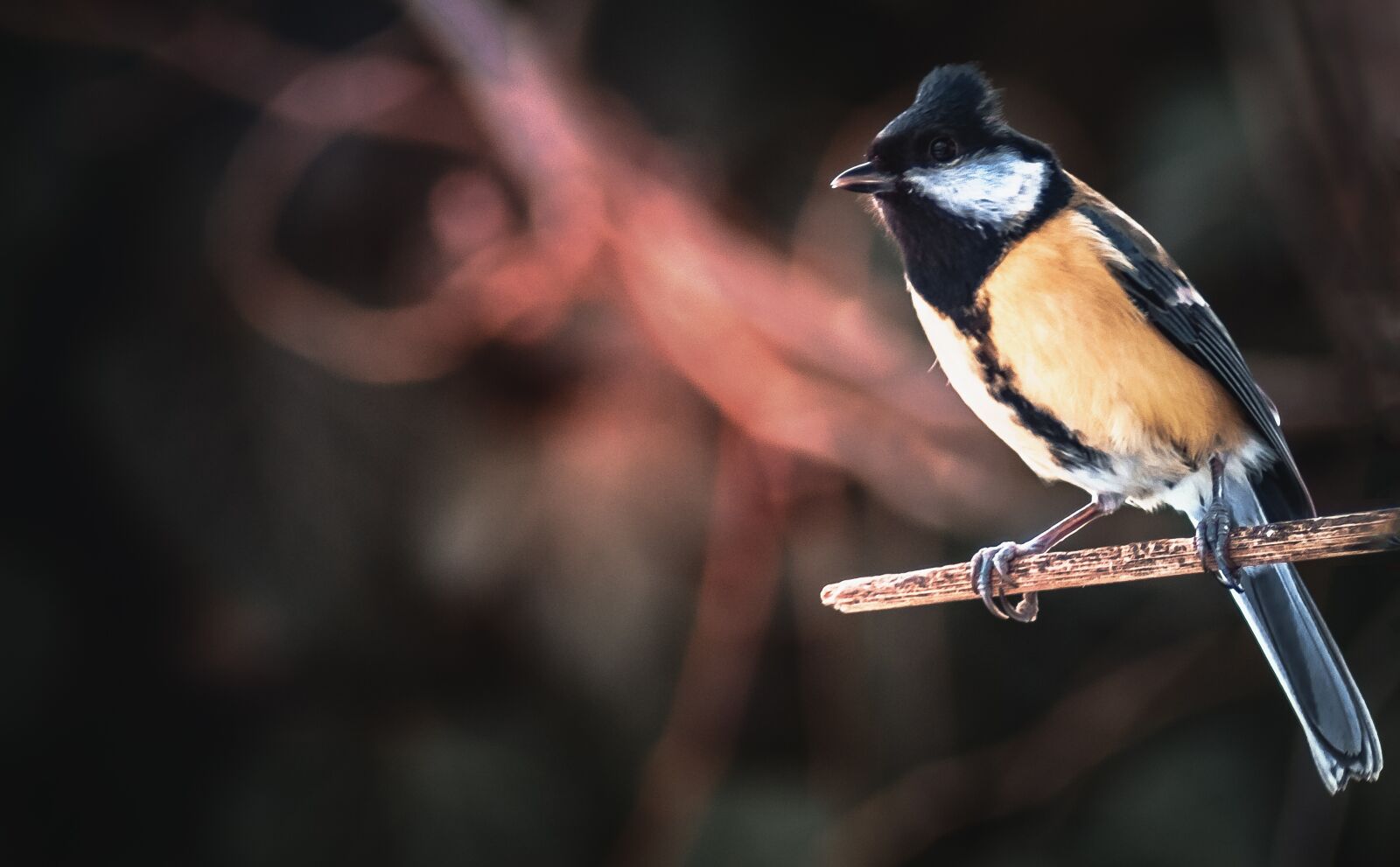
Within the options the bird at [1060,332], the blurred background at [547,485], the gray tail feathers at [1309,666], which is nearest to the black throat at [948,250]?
the bird at [1060,332]

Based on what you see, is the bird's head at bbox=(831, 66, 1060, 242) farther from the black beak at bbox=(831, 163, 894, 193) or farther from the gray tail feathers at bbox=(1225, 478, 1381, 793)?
the gray tail feathers at bbox=(1225, 478, 1381, 793)

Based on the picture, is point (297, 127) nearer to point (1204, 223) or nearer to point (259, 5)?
point (259, 5)

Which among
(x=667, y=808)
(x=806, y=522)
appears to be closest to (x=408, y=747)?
(x=667, y=808)

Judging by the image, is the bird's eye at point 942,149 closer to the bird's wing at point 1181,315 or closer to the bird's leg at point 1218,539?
the bird's wing at point 1181,315

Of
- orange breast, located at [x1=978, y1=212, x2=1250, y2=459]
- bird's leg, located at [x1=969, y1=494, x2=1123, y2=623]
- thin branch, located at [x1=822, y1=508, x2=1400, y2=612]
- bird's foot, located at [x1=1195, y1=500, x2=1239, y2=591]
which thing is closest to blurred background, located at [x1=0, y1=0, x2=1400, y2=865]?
bird's leg, located at [x1=969, y1=494, x2=1123, y2=623]

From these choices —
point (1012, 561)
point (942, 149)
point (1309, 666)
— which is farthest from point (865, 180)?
point (1309, 666)

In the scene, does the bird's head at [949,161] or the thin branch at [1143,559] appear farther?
the bird's head at [949,161]
